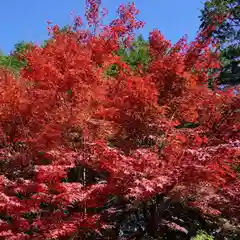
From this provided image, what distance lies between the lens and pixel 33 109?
8.05 m

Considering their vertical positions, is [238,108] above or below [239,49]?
below

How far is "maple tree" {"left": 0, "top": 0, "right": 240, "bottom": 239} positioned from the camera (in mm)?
6324

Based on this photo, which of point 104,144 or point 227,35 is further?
point 227,35

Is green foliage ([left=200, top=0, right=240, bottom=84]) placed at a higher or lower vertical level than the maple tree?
higher

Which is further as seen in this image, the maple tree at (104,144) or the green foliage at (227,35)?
the green foliage at (227,35)

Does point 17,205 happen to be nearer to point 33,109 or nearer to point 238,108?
point 33,109

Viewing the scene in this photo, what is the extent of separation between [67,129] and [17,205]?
2109mm

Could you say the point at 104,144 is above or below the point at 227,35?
below

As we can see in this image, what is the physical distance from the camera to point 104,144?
711 cm

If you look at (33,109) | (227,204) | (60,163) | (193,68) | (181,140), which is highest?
(193,68)

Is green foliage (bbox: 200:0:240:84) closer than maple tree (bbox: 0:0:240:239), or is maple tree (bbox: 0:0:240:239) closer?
maple tree (bbox: 0:0:240:239)

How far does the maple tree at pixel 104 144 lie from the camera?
6324mm

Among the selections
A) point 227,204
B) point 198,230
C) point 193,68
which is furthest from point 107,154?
point 193,68

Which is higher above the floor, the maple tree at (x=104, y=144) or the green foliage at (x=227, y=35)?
the green foliage at (x=227, y=35)
